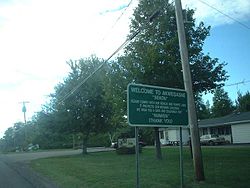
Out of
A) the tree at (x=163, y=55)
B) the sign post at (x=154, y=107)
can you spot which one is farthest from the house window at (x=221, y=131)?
the sign post at (x=154, y=107)

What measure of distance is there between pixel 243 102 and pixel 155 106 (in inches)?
3178

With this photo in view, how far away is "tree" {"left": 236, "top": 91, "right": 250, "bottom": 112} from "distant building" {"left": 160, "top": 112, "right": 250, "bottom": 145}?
68.5 feet

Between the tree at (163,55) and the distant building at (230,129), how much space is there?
2454cm

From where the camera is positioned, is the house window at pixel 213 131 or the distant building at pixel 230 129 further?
the house window at pixel 213 131

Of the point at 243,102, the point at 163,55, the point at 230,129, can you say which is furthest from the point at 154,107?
the point at 243,102

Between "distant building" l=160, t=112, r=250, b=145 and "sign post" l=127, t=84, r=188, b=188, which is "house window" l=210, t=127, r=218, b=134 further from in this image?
"sign post" l=127, t=84, r=188, b=188

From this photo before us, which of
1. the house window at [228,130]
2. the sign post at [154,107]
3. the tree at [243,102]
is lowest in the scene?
the sign post at [154,107]

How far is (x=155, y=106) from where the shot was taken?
11.0 metres

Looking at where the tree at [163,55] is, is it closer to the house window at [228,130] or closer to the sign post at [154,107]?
the sign post at [154,107]

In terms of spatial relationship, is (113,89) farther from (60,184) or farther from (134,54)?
(60,184)

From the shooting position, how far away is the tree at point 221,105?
309ft

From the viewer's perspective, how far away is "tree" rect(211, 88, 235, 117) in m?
94.2

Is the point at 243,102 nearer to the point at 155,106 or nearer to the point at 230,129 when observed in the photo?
the point at 230,129

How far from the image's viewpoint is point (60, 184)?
52.4ft
